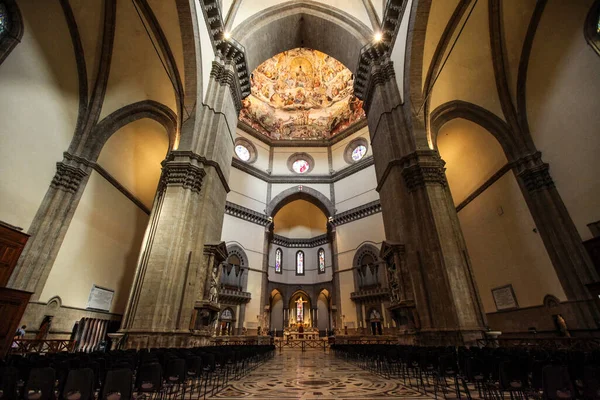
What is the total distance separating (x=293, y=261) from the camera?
2731cm

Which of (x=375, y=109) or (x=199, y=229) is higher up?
(x=375, y=109)

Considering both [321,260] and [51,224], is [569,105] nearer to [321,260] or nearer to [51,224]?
[51,224]

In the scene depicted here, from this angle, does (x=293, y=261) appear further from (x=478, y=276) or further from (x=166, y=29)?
(x=166, y=29)

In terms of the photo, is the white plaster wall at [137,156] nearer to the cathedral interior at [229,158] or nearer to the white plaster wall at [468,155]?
the cathedral interior at [229,158]

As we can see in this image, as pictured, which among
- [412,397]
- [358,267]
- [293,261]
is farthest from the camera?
[293,261]

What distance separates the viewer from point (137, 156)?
41.4ft

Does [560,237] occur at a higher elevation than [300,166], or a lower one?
lower

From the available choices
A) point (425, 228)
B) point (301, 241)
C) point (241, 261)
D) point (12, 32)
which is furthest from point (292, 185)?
point (12, 32)

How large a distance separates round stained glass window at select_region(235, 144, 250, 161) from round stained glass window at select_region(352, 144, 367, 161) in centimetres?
1001

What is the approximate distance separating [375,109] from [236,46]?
22.5 ft

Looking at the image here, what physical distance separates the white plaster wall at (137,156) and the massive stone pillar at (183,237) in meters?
3.35

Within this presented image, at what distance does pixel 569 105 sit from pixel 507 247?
18.2 ft

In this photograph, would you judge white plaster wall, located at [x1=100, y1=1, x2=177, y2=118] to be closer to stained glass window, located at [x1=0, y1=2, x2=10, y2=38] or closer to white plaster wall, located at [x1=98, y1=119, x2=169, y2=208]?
white plaster wall, located at [x1=98, y1=119, x2=169, y2=208]

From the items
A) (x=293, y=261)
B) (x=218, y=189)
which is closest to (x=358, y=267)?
(x=293, y=261)
